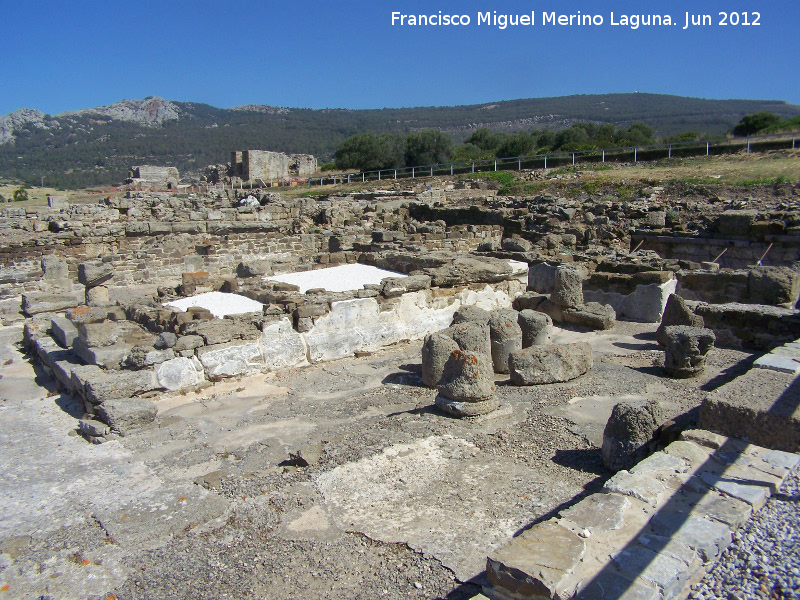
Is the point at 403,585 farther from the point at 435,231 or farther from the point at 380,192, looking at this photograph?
the point at 380,192

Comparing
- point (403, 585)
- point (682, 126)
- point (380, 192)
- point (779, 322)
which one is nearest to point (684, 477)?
point (403, 585)

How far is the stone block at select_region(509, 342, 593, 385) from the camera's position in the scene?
6.14m

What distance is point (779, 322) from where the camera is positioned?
7211mm

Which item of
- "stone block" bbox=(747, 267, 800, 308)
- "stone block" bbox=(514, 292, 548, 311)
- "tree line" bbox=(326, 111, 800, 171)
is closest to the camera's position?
"stone block" bbox=(747, 267, 800, 308)

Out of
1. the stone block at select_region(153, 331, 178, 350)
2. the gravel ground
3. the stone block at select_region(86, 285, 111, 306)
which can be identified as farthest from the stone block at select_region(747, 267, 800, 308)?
the stone block at select_region(86, 285, 111, 306)

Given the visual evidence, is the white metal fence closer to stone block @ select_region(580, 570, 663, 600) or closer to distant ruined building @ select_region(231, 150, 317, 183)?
distant ruined building @ select_region(231, 150, 317, 183)

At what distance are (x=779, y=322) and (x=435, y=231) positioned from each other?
29.7 feet

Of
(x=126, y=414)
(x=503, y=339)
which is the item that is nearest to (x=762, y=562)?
(x=503, y=339)

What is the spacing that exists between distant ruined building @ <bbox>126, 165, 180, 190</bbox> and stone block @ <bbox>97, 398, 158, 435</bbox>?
95.9ft

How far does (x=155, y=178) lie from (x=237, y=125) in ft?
242

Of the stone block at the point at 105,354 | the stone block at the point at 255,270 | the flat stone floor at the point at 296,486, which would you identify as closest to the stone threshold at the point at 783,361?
the flat stone floor at the point at 296,486

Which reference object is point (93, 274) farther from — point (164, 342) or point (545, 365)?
point (545, 365)

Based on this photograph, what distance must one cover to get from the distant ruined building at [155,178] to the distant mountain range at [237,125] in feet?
72.9

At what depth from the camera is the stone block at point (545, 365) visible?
242 inches
